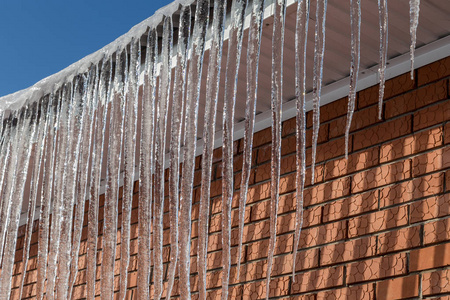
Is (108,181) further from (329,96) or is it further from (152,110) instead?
(329,96)

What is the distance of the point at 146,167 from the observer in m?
2.97

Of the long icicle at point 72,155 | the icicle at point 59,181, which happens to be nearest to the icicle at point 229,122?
the long icicle at point 72,155

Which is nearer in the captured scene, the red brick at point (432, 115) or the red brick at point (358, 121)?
the red brick at point (432, 115)

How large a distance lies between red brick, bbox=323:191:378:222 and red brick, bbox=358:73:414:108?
40 centimetres

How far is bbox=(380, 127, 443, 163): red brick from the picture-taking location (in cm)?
281

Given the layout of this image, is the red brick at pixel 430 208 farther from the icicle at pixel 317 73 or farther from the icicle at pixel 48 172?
the icicle at pixel 48 172

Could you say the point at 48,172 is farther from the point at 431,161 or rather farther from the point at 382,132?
the point at 431,161

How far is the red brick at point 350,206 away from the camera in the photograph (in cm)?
293

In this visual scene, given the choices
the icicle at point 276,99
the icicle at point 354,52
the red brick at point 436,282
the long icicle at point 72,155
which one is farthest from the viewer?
the long icicle at point 72,155

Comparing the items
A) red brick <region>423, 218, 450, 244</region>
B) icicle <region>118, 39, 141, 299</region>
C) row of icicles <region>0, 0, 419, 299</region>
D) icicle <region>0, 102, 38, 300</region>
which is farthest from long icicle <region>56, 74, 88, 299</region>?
red brick <region>423, 218, 450, 244</region>

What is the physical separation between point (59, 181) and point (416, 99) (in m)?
1.62

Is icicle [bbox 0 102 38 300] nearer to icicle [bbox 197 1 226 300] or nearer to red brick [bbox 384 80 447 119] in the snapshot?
icicle [bbox 197 1 226 300]

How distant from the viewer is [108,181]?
312 centimetres

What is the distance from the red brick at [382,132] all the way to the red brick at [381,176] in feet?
0.38
